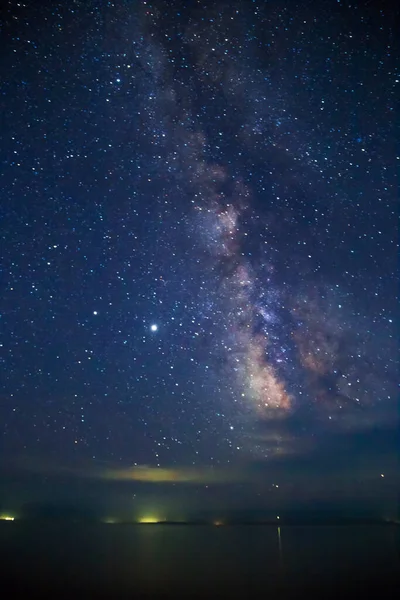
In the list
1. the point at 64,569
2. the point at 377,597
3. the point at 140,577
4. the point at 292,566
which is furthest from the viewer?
the point at 292,566

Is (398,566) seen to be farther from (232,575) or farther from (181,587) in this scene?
(181,587)

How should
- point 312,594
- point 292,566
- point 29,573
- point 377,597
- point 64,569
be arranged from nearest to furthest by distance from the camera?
point 377,597
point 312,594
point 29,573
point 64,569
point 292,566

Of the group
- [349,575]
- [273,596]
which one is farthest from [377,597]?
[349,575]

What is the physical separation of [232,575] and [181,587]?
4.57 meters

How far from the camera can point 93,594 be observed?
579 inches

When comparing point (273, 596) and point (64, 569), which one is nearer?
point (273, 596)

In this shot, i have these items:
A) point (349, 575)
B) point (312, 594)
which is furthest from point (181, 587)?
point (349, 575)

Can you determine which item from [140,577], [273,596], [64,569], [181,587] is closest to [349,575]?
[273,596]

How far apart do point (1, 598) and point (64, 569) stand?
387 inches

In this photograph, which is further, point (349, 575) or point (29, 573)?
point (29, 573)

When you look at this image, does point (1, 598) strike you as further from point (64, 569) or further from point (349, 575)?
point (349, 575)

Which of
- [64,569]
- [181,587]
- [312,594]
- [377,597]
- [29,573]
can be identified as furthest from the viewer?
[64,569]

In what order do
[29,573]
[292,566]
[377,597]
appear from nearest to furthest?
[377,597]
[29,573]
[292,566]

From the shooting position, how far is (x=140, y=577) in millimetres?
18891
